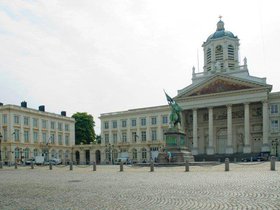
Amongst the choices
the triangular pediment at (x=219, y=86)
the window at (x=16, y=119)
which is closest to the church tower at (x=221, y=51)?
the triangular pediment at (x=219, y=86)

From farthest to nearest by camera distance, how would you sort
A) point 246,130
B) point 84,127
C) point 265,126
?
point 84,127 → point 246,130 → point 265,126

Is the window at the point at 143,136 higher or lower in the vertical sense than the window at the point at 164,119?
lower

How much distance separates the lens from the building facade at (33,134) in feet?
250

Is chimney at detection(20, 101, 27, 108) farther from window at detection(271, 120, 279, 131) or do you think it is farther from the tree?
window at detection(271, 120, 279, 131)

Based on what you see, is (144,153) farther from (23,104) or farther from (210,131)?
(23,104)

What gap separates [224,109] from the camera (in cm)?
7169

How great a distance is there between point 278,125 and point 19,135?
5277cm

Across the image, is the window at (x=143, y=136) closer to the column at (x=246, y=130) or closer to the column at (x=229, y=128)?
the column at (x=229, y=128)

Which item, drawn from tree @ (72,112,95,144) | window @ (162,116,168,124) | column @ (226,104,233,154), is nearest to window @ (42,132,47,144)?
tree @ (72,112,95,144)

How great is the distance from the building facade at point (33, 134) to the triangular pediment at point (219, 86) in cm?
3355

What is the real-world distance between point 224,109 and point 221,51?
1348 cm

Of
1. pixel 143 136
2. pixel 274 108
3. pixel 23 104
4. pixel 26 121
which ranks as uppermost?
pixel 23 104

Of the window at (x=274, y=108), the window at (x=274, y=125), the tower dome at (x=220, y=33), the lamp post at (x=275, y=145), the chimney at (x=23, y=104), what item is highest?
the tower dome at (x=220, y=33)

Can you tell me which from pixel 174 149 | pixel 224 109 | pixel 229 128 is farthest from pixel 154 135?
pixel 174 149
